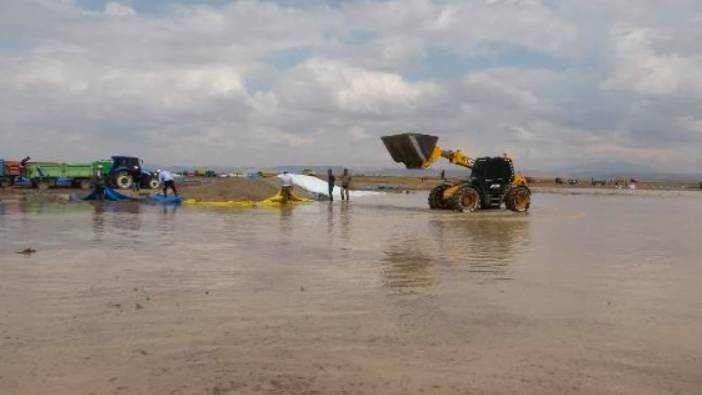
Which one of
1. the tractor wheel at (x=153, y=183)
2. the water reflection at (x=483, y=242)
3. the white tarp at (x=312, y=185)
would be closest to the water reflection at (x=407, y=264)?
the water reflection at (x=483, y=242)

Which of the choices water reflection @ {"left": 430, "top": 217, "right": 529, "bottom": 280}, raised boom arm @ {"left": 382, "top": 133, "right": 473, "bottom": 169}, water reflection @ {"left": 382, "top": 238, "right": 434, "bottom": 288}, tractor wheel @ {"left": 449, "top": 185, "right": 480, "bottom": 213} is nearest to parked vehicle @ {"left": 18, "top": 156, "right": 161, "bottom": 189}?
raised boom arm @ {"left": 382, "top": 133, "right": 473, "bottom": 169}

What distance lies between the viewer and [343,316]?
24.2 feet

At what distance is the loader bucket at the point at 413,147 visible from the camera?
27.4 metres

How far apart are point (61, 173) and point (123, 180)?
15.4 feet

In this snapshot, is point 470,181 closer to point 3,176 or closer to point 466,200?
point 466,200

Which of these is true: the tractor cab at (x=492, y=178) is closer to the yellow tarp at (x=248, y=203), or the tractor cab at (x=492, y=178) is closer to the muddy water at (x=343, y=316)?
the yellow tarp at (x=248, y=203)

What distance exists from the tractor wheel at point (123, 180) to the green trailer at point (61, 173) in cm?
311

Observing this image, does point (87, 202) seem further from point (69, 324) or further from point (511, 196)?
point (69, 324)

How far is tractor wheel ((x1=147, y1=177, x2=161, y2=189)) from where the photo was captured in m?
37.8

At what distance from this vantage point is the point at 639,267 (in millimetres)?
11648

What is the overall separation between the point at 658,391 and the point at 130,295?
19.3 ft

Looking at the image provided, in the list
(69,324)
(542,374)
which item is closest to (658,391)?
(542,374)

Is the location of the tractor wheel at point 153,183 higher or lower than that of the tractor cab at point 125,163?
lower

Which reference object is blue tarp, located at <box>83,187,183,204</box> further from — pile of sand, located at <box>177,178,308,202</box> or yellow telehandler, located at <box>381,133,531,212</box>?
yellow telehandler, located at <box>381,133,531,212</box>
